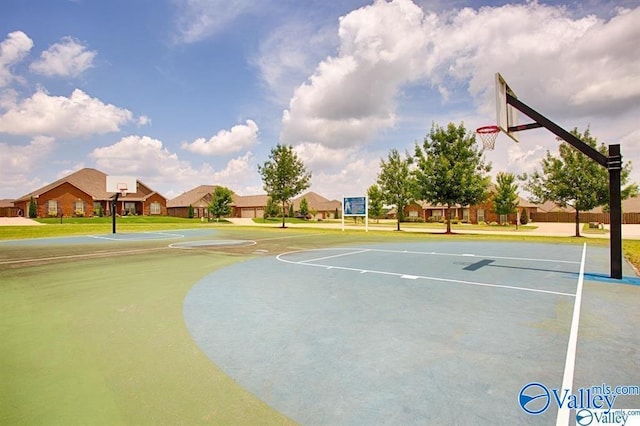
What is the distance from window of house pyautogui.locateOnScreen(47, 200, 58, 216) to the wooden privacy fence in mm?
79629

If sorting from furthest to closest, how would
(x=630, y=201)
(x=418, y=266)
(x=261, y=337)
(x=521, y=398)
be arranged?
(x=630, y=201), (x=418, y=266), (x=261, y=337), (x=521, y=398)

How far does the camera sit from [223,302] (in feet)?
23.0

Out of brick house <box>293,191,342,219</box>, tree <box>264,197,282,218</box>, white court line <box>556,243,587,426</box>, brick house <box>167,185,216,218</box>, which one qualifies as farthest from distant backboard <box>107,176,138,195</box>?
brick house <box>293,191,342,219</box>

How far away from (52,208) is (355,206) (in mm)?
46954

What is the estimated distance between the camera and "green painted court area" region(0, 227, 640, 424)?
3.23m

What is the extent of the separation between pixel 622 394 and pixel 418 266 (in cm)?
812

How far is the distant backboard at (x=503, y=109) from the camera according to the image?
11062 mm

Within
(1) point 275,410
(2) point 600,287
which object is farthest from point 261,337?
(2) point 600,287

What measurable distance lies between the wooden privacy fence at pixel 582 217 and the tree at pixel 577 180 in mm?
35700

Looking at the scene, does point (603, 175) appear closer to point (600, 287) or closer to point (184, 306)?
point (600, 287)

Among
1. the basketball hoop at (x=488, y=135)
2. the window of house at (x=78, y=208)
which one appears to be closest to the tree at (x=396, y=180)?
the basketball hoop at (x=488, y=135)

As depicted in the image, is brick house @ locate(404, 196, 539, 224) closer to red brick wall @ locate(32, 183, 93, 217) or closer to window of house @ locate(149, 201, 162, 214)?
window of house @ locate(149, 201, 162, 214)

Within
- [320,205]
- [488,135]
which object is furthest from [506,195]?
[320,205]

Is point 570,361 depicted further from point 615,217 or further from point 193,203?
point 193,203
